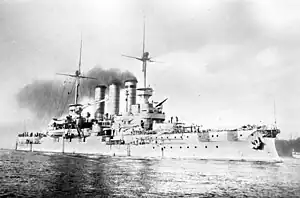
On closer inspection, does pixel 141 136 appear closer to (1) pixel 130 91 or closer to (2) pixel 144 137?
(2) pixel 144 137

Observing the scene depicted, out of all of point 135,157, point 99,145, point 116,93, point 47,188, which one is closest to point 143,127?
point 135,157

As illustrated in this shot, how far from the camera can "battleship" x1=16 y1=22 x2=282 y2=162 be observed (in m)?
27.2

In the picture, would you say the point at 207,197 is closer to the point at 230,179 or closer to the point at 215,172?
the point at 230,179

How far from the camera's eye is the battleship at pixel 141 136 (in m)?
27.2

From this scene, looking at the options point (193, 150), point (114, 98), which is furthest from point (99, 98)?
point (193, 150)

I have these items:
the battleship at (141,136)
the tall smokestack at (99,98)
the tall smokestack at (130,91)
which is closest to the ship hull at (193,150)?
the battleship at (141,136)

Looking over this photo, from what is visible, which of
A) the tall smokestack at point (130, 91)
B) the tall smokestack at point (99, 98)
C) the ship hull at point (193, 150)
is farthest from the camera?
the tall smokestack at point (99, 98)

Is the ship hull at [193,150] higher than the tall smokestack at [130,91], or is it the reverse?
the tall smokestack at [130,91]

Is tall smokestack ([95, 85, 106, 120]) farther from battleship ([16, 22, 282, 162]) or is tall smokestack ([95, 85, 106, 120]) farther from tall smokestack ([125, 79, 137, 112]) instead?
tall smokestack ([125, 79, 137, 112])

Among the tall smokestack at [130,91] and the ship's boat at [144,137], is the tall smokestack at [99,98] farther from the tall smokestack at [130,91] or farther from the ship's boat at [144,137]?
the tall smokestack at [130,91]

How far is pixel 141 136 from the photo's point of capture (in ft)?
116

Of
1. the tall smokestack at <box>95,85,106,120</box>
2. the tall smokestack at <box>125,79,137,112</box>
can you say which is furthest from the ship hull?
the tall smokestack at <box>95,85,106,120</box>

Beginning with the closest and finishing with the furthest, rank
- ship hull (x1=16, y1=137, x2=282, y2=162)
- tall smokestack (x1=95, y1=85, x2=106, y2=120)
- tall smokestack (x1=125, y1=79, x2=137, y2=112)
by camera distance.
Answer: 1. ship hull (x1=16, y1=137, x2=282, y2=162)
2. tall smokestack (x1=125, y1=79, x2=137, y2=112)
3. tall smokestack (x1=95, y1=85, x2=106, y2=120)

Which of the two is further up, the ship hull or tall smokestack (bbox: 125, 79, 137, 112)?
tall smokestack (bbox: 125, 79, 137, 112)
